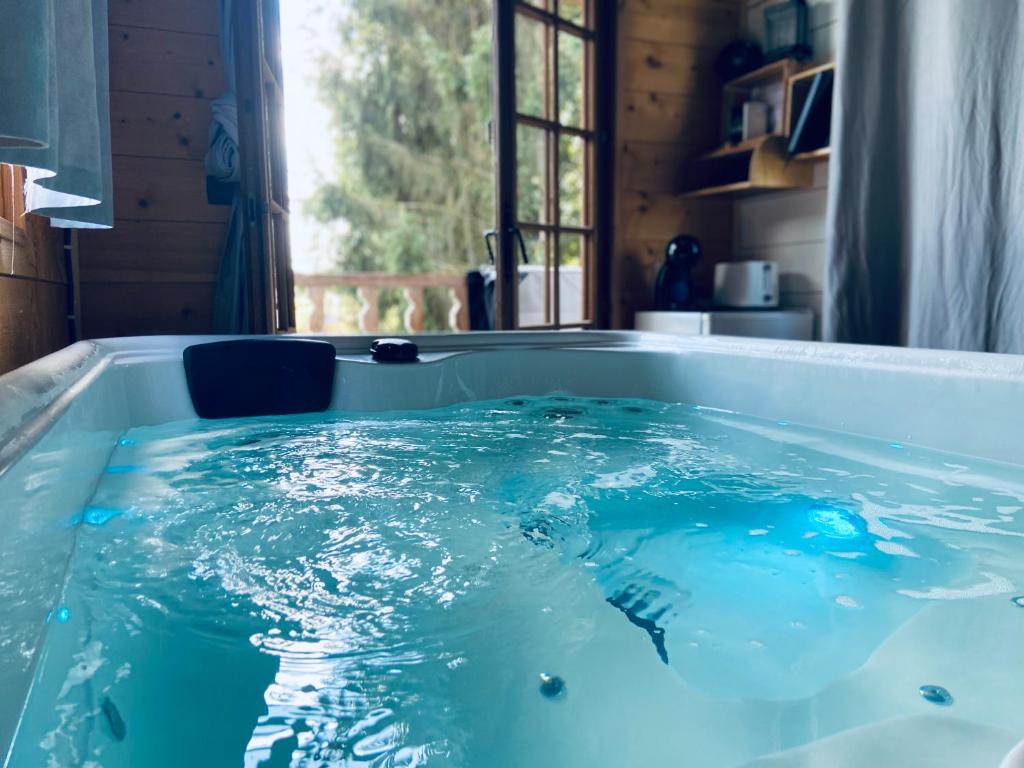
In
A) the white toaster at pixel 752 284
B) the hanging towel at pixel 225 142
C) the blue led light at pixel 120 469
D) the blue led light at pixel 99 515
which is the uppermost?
the hanging towel at pixel 225 142

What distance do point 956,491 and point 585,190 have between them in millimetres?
2800

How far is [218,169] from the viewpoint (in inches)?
111

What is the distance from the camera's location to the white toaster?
334 centimetres

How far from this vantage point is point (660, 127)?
378 centimetres

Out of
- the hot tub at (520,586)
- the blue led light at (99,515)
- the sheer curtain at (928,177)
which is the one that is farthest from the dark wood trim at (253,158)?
the sheer curtain at (928,177)

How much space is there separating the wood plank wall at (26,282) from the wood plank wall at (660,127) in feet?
7.77

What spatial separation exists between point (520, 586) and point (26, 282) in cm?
186

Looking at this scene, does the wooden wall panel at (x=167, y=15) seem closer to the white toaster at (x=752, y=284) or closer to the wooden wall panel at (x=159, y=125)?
the wooden wall panel at (x=159, y=125)

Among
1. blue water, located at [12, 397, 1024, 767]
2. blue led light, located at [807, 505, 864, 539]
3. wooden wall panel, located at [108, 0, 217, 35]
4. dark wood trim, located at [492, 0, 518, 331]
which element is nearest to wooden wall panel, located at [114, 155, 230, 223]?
wooden wall panel, located at [108, 0, 217, 35]

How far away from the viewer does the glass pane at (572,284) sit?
373 centimetres

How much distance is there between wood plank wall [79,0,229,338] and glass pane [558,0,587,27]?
65.1 inches

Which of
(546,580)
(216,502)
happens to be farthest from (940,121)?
(216,502)

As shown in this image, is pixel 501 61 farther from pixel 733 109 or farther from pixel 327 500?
pixel 327 500

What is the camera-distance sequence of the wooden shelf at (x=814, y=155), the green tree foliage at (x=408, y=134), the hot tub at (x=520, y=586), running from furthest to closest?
the green tree foliage at (x=408, y=134), the wooden shelf at (x=814, y=155), the hot tub at (x=520, y=586)
